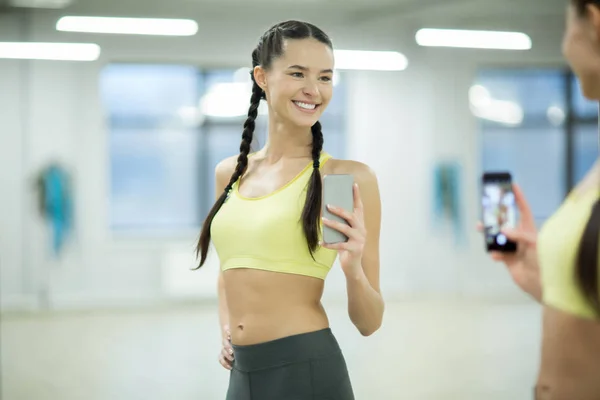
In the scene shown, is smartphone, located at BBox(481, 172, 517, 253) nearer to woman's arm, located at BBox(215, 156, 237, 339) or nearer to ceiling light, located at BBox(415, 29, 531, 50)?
woman's arm, located at BBox(215, 156, 237, 339)

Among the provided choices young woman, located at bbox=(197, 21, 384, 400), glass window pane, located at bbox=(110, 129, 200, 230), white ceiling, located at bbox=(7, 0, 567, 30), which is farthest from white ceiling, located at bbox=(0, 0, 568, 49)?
Result: young woman, located at bbox=(197, 21, 384, 400)

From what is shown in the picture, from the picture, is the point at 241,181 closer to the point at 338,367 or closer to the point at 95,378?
the point at 338,367

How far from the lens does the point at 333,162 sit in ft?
5.47

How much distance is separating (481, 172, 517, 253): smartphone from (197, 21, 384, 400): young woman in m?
0.35

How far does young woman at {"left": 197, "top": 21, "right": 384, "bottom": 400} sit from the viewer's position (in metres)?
1.56

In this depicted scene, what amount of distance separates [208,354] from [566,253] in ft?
15.3

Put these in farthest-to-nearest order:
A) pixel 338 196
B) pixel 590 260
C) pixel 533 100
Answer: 1. pixel 533 100
2. pixel 338 196
3. pixel 590 260

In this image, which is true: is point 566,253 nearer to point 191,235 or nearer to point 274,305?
point 274,305

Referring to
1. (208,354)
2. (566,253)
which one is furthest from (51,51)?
(566,253)

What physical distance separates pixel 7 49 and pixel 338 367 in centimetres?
713

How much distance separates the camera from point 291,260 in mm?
1580

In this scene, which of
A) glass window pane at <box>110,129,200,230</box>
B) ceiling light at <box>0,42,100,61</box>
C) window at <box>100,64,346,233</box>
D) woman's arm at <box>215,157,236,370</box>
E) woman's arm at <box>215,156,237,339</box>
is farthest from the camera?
glass window pane at <box>110,129,200,230</box>

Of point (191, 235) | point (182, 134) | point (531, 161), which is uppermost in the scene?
point (182, 134)

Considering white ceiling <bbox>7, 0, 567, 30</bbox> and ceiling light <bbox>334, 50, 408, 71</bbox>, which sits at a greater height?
white ceiling <bbox>7, 0, 567, 30</bbox>
